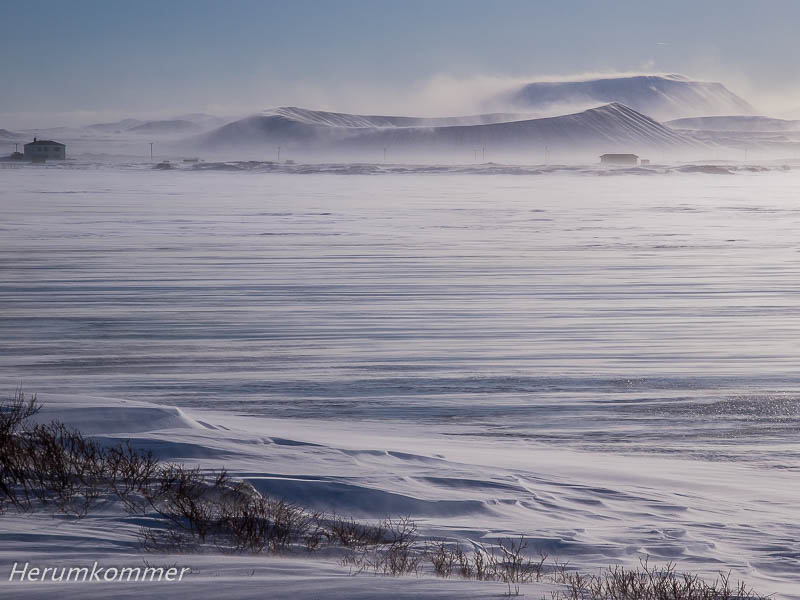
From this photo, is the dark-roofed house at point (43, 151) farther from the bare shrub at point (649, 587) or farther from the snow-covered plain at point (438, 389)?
the bare shrub at point (649, 587)

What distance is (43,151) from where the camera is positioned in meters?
105

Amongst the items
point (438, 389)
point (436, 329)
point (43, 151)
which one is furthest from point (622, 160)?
point (438, 389)

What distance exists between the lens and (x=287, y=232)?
22.8 metres

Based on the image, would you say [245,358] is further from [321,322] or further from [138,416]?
[138,416]

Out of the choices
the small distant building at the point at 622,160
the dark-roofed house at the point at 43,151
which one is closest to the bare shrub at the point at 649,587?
the dark-roofed house at the point at 43,151

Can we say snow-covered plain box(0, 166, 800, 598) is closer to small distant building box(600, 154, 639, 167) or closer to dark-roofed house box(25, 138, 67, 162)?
dark-roofed house box(25, 138, 67, 162)

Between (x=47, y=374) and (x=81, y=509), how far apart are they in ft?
13.9

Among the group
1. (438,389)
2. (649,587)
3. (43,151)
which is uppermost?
(43,151)

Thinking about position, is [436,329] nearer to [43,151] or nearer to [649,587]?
[649,587]

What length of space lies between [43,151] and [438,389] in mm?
106381

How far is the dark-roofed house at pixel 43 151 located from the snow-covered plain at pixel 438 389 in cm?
9261

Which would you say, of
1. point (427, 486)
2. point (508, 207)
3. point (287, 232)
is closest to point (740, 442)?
point (427, 486)

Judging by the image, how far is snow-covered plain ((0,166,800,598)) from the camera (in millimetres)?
4551

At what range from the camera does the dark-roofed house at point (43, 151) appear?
104 meters
